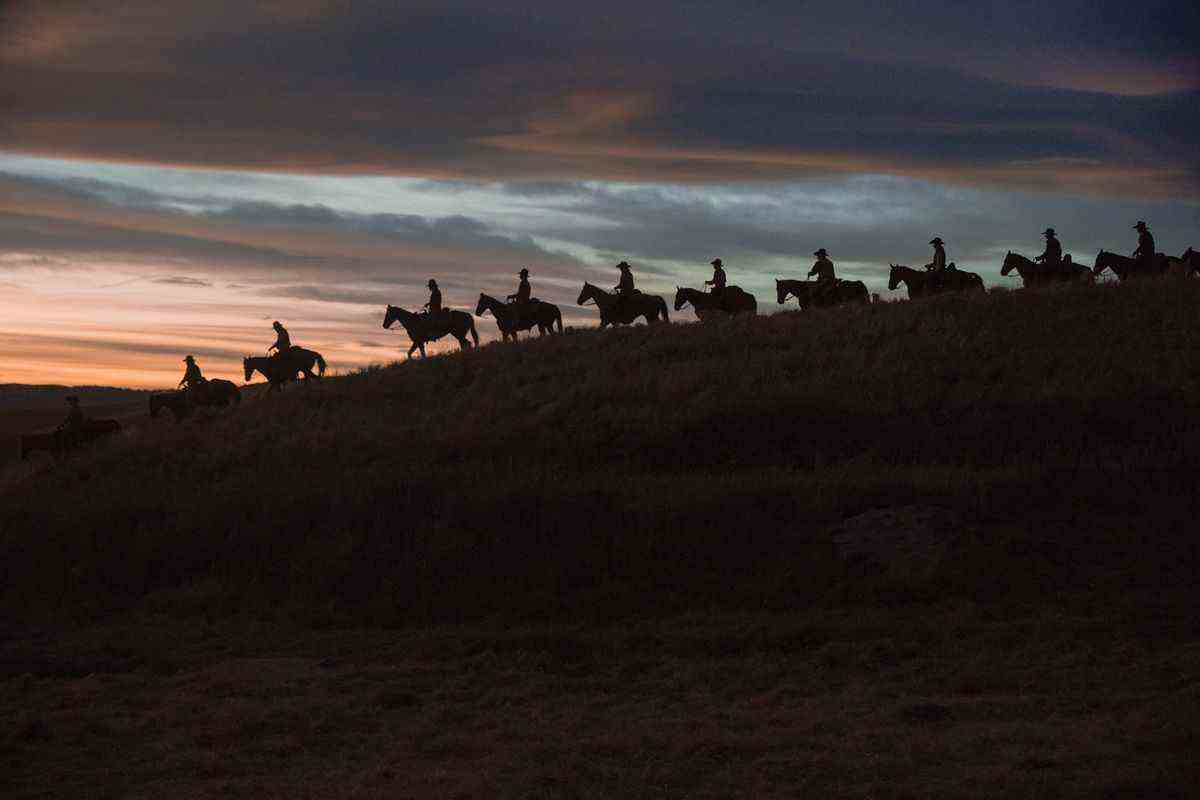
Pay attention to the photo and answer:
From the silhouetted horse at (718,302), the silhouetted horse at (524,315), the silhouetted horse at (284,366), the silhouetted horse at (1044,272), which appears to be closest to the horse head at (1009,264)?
the silhouetted horse at (1044,272)

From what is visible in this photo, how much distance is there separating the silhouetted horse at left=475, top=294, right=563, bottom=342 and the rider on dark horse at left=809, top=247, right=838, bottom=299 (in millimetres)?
9558

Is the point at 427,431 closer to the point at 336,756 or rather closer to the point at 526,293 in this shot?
the point at 526,293

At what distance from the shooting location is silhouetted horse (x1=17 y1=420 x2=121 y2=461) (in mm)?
41094

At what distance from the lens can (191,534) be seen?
2628 centimetres

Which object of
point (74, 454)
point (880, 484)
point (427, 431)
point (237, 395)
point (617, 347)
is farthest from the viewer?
point (237, 395)

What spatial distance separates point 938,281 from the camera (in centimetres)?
4550

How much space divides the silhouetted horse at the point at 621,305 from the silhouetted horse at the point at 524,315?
4.63ft

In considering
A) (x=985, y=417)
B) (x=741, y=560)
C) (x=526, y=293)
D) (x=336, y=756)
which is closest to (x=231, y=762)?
(x=336, y=756)

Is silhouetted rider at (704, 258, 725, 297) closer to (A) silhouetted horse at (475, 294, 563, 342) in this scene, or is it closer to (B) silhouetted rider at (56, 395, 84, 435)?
(A) silhouetted horse at (475, 294, 563, 342)

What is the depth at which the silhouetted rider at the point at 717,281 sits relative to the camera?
46906 mm

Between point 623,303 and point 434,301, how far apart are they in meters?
6.95

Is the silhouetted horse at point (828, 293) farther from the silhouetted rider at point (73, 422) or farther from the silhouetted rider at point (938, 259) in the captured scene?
the silhouetted rider at point (73, 422)

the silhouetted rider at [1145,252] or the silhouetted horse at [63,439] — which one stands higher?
the silhouetted rider at [1145,252]

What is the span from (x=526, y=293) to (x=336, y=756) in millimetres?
33677
